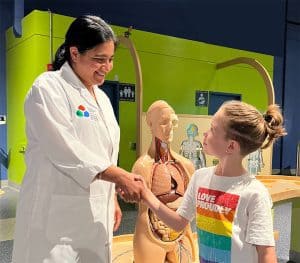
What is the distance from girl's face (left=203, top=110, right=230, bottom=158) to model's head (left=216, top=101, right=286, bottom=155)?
11 mm

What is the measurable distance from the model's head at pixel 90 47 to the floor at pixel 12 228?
178 centimetres

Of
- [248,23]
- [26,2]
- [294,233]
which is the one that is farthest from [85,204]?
[248,23]

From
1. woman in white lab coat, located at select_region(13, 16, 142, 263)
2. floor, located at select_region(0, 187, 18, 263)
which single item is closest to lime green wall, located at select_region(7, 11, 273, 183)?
floor, located at select_region(0, 187, 18, 263)

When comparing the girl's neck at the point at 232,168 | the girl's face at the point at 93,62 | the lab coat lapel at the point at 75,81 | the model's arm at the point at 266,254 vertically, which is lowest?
→ the model's arm at the point at 266,254

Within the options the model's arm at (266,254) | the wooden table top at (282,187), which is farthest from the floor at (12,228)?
the model's arm at (266,254)

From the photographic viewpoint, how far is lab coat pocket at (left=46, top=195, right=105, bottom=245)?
4.32ft

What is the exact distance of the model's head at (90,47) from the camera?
137 centimetres

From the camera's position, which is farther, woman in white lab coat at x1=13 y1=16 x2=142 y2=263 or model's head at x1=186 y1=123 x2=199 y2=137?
model's head at x1=186 y1=123 x2=199 y2=137

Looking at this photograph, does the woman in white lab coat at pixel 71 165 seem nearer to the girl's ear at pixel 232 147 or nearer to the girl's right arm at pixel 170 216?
the girl's right arm at pixel 170 216

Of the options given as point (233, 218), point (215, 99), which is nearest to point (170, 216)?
point (233, 218)

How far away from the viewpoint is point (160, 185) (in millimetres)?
2332

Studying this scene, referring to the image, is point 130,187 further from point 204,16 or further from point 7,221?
point 204,16

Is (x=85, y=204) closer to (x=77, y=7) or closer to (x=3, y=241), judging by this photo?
(x=3, y=241)

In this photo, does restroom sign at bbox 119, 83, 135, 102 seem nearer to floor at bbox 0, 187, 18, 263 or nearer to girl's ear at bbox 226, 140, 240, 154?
floor at bbox 0, 187, 18, 263
